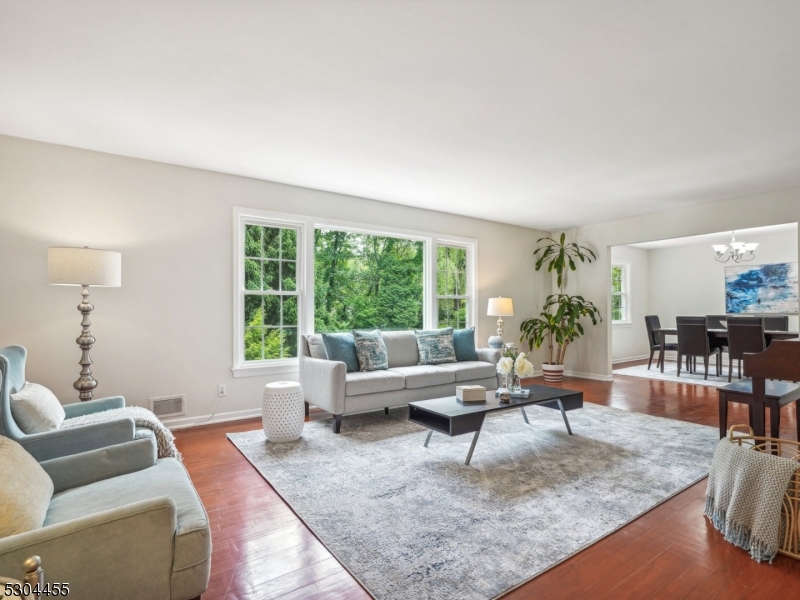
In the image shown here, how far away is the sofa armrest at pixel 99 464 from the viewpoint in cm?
172

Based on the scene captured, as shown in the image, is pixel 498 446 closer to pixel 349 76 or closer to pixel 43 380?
pixel 349 76

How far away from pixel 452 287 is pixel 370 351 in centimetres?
219

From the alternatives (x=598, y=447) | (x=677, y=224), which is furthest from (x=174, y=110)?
(x=677, y=224)

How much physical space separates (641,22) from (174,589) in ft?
9.81

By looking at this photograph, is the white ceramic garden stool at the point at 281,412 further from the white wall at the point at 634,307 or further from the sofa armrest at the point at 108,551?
the white wall at the point at 634,307

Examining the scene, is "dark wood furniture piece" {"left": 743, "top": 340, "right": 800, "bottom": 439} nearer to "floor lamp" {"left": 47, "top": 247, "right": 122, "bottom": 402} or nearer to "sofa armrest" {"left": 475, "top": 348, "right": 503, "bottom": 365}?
"sofa armrest" {"left": 475, "top": 348, "right": 503, "bottom": 365}

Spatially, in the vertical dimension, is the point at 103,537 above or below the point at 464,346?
below

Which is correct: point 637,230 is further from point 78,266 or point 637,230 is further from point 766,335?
point 78,266

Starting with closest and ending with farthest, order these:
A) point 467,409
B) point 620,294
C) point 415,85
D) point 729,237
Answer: point 415,85 < point 467,409 < point 729,237 < point 620,294

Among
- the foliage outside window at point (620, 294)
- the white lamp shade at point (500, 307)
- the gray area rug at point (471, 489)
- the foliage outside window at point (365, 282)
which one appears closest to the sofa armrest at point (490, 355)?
the white lamp shade at point (500, 307)

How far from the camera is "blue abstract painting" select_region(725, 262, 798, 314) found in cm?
736

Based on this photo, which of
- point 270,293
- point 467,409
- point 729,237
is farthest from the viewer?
point 729,237

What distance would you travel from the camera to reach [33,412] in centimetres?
202

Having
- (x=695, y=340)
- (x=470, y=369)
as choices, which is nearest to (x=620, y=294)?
(x=695, y=340)
